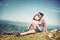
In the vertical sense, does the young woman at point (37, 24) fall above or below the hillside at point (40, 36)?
above

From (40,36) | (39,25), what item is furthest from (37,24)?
(40,36)

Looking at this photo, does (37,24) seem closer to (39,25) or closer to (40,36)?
(39,25)

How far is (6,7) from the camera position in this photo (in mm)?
2234

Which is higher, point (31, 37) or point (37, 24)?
point (37, 24)

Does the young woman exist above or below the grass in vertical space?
above

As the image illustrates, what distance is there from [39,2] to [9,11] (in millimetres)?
580

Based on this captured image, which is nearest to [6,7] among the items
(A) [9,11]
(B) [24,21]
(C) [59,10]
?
(A) [9,11]

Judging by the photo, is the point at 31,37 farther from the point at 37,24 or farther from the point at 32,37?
the point at 37,24

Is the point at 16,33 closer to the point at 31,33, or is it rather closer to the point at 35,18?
the point at 31,33

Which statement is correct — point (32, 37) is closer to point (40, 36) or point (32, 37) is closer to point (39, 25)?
point (40, 36)

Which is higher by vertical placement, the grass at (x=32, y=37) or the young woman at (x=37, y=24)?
the young woman at (x=37, y=24)

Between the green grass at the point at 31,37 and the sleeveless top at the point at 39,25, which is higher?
the sleeveless top at the point at 39,25

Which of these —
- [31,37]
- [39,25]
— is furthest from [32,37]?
[39,25]

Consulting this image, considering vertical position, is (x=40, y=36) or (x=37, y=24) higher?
(x=37, y=24)
